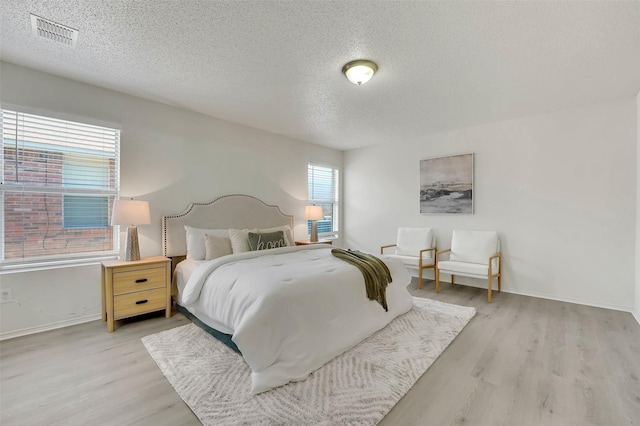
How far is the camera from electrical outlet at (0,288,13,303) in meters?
2.59

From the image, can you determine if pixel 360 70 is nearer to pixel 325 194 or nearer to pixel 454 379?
pixel 454 379

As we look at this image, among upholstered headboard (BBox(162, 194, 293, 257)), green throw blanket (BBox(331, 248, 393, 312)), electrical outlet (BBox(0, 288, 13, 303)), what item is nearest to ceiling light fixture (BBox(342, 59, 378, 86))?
green throw blanket (BBox(331, 248, 393, 312))

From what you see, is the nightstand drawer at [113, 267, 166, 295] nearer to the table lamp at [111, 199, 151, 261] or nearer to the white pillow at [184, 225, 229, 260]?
the table lamp at [111, 199, 151, 261]

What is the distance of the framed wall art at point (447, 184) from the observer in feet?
14.8

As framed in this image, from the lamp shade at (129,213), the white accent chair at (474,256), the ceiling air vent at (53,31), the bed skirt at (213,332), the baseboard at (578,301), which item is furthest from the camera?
the white accent chair at (474,256)

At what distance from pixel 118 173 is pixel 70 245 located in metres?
0.90

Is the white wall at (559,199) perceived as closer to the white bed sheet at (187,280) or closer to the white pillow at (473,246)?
the white pillow at (473,246)

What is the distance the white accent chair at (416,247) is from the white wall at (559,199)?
222 mm

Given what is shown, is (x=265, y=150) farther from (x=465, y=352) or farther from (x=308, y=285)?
(x=465, y=352)

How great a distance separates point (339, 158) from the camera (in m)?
6.18

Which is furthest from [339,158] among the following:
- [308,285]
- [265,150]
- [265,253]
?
[308,285]

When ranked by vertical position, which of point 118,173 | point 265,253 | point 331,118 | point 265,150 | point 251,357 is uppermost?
point 331,118

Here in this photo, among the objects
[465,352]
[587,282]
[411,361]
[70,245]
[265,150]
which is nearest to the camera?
[411,361]

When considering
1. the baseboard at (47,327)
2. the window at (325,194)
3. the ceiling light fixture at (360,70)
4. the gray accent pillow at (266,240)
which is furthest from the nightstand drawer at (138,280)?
the window at (325,194)
